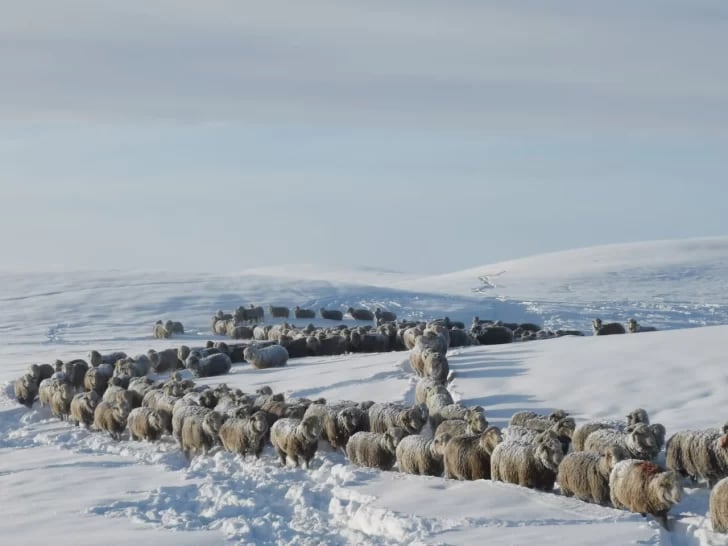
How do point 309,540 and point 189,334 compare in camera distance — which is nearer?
point 309,540

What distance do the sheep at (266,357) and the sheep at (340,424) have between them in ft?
38.3

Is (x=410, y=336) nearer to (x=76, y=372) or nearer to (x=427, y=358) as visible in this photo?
(x=427, y=358)

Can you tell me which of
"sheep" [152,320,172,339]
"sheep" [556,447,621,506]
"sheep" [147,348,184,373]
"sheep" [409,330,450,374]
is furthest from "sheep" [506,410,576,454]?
"sheep" [152,320,172,339]

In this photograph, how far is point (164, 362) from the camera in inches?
1109

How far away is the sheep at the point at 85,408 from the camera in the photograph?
20422 mm

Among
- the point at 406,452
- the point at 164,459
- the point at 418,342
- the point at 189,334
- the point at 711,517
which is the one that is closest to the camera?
the point at 711,517

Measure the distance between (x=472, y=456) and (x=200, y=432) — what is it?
5.33m

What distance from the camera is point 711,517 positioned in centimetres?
982

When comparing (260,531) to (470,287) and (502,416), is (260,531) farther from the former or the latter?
(470,287)

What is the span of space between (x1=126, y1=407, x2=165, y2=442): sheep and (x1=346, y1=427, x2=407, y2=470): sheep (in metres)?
4.84

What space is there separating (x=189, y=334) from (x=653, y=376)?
23973mm

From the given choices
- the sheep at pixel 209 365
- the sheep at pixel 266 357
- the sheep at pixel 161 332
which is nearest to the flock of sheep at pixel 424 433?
the sheep at pixel 209 365

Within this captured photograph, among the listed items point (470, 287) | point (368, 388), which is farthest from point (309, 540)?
point (470, 287)

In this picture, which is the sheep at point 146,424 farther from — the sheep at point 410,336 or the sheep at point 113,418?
the sheep at point 410,336
